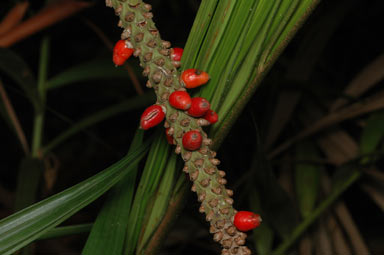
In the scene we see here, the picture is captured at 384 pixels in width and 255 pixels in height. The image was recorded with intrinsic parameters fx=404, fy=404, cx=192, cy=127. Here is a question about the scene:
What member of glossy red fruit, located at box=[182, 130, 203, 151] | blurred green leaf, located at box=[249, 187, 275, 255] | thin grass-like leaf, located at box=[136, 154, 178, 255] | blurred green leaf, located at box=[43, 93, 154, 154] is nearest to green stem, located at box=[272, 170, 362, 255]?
blurred green leaf, located at box=[249, 187, 275, 255]

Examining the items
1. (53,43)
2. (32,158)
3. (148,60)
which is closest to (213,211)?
(148,60)

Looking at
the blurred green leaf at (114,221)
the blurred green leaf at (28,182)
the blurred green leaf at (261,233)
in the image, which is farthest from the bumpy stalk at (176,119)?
the blurred green leaf at (261,233)

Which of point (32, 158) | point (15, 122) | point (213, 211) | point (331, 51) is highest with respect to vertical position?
point (331, 51)

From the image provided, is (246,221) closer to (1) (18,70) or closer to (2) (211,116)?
(2) (211,116)

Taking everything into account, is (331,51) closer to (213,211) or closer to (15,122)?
(15,122)

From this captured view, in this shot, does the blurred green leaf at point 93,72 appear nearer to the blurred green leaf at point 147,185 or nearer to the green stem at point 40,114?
the green stem at point 40,114

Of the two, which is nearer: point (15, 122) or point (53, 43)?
point (15, 122)
